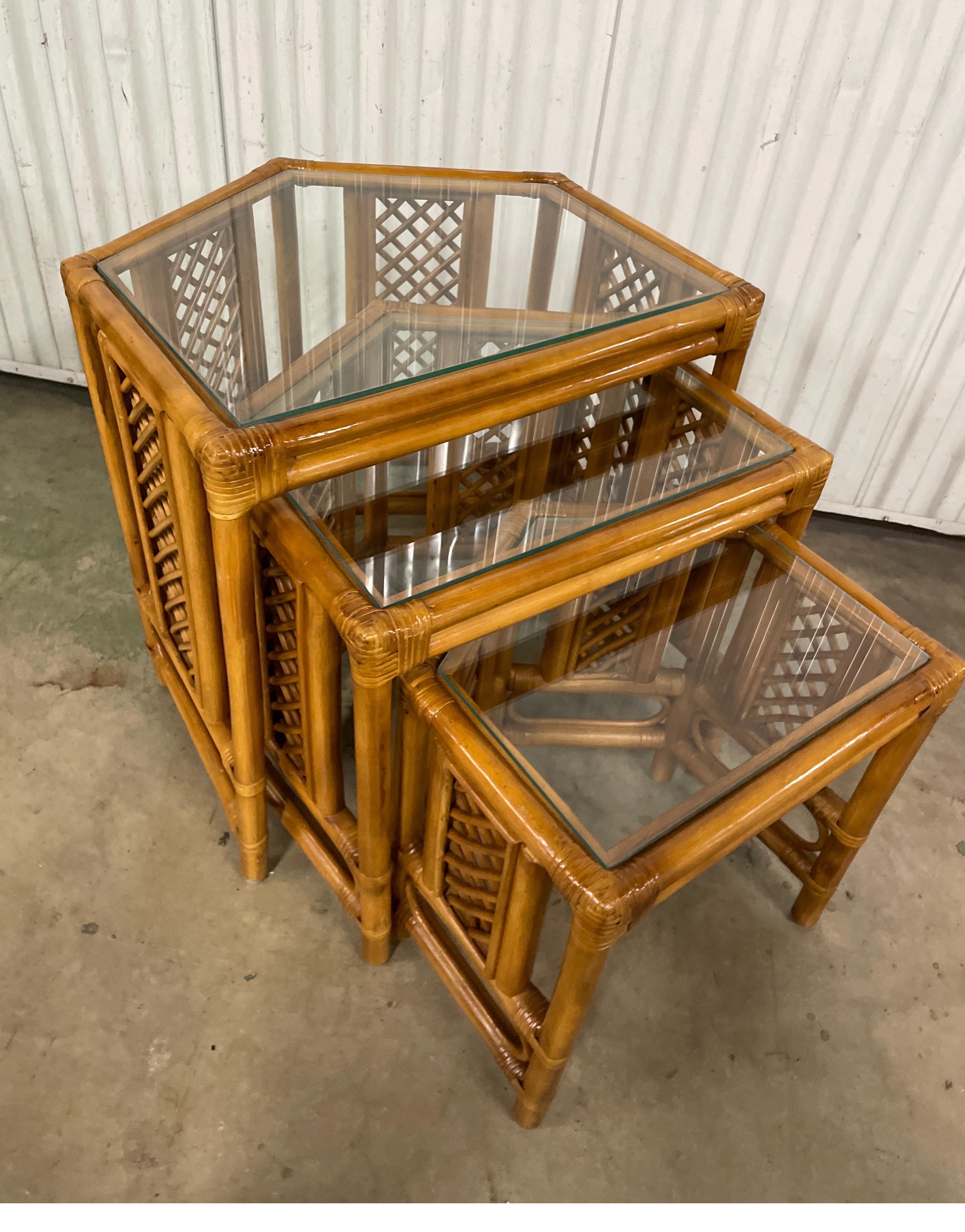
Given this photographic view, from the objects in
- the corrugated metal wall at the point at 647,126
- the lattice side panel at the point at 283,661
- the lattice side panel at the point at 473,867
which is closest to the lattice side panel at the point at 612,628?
the lattice side panel at the point at 473,867

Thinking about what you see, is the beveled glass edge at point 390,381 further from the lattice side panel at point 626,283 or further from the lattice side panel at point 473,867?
the lattice side panel at point 473,867

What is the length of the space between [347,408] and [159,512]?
18.6 inches

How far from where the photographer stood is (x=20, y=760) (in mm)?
1580

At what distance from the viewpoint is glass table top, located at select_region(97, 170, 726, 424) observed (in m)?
1.17

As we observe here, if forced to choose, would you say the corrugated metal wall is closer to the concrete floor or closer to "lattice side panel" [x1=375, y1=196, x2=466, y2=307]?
"lattice side panel" [x1=375, y1=196, x2=466, y2=307]

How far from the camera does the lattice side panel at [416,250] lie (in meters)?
1.48

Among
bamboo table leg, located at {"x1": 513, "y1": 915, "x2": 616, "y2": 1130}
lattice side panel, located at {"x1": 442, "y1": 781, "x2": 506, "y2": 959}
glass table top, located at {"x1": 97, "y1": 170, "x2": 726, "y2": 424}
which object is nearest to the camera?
bamboo table leg, located at {"x1": 513, "y1": 915, "x2": 616, "y2": 1130}

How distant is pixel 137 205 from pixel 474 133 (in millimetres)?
776

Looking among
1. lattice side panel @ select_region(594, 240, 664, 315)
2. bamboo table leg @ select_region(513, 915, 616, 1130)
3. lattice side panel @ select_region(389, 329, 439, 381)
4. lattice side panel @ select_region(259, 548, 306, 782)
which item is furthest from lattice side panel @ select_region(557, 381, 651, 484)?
bamboo table leg @ select_region(513, 915, 616, 1130)

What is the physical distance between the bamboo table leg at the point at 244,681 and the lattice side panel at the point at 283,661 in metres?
0.04

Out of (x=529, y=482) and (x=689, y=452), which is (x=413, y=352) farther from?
(x=689, y=452)

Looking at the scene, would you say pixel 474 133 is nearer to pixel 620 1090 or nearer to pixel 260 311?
pixel 260 311

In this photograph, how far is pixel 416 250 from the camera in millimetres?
1554

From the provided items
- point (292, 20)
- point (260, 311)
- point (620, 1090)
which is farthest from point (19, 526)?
point (620, 1090)
